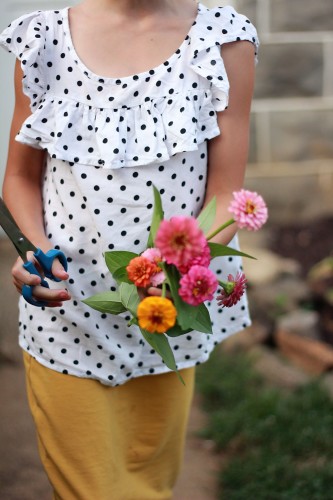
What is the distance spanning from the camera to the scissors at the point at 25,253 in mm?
1798

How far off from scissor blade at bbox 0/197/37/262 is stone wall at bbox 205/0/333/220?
2.80 metres

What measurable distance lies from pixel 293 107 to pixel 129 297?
10.3ft

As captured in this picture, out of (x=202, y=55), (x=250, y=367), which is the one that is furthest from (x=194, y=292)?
(x=250, y=367)

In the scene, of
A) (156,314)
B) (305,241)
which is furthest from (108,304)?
(305,241)

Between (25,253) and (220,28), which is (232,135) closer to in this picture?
(220,28)

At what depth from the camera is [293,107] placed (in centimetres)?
463

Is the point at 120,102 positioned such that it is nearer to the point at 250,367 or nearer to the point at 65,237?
the point at 65,237

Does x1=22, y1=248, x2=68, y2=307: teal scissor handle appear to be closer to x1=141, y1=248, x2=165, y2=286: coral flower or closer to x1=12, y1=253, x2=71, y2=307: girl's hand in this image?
x1=12, y1=253, x2=71, y2=307: girl's hand

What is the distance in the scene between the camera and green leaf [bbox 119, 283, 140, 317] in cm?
169

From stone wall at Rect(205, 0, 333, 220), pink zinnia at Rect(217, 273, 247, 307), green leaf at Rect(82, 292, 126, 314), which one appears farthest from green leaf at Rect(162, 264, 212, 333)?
stone wall at Rect(205, 0, 333, 220)

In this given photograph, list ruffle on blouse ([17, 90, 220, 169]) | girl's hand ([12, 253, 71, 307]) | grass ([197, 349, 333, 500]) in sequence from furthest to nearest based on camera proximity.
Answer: grass ([197, 349, 333, 500]), ruffle on blouse ([17, 90, 220, 169]), girl's hand ([12, 253, 71, 307])

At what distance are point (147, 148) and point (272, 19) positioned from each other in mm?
2758

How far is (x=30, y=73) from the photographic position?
1.91 meters

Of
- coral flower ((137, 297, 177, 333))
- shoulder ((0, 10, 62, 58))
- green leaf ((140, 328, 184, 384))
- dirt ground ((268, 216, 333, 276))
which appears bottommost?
dirt ground ((268, 216, 333, 276))
